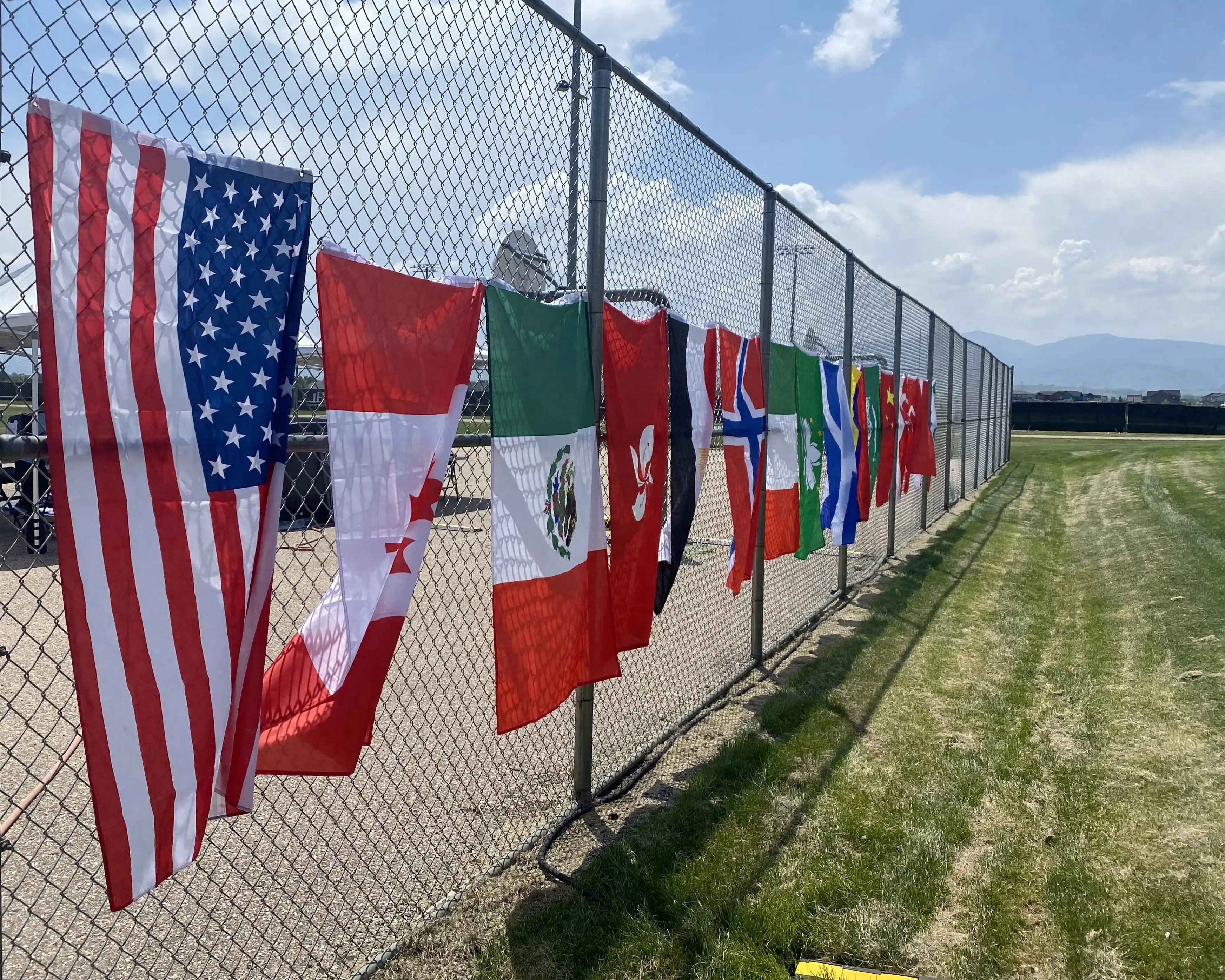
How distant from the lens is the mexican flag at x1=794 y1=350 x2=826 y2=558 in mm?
6098

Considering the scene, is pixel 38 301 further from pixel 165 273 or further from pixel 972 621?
pixel 972 621

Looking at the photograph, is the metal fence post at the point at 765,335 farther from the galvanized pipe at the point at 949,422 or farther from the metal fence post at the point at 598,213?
the galvanized pipe at the point at 949,422

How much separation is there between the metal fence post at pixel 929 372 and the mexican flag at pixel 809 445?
5319 mm

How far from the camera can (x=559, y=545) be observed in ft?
10.8

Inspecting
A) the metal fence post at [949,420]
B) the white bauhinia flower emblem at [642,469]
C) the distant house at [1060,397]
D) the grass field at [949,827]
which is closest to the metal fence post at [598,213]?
the white bauhinia flower emblem at [642,469]

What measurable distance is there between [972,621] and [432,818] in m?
5.21

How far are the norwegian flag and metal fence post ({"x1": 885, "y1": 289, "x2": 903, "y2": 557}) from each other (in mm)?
4187

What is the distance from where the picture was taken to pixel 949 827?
380cm

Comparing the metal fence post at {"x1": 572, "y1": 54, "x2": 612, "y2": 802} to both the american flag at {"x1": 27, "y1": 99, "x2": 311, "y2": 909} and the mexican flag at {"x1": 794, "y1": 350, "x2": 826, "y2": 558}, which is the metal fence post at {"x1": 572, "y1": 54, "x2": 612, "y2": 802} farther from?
the mexican flag at {"x1": 794, "y1": 350, "x2": 826, "y2": 558}

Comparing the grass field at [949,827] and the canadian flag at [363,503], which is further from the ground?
the canadian flag at [363,503]

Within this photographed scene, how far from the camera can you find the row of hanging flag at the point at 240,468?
5.59ft

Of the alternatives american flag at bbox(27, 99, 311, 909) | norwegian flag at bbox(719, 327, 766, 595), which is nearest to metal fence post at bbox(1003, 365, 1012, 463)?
norwegian flag at bbox(719, 327, 766, 595)

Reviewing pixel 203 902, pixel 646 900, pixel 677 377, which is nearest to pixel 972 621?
pixel 677 377

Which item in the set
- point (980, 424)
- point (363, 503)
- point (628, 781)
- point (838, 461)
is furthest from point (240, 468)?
point (980, 424)
